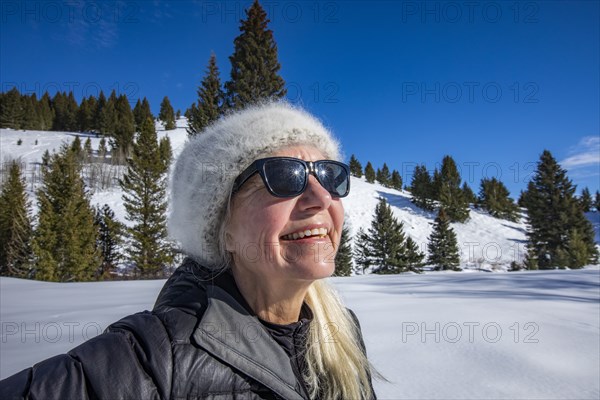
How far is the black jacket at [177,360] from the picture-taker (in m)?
0.84

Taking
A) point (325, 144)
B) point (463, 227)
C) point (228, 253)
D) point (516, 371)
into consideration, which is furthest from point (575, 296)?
point (463, 227)

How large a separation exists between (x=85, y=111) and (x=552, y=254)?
84.8m

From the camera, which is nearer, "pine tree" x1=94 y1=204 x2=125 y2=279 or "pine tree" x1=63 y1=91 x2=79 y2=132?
"pine tree" x1=94 y1=204 x2=125 y2=279

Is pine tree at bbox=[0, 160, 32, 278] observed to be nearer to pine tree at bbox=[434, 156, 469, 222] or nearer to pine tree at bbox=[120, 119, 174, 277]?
pine tree at bbox=[120, 119, 174, 277]

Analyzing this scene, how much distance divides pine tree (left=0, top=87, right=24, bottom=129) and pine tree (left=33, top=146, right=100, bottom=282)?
56.7 metres

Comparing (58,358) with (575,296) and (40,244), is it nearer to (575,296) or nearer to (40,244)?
(575,296)

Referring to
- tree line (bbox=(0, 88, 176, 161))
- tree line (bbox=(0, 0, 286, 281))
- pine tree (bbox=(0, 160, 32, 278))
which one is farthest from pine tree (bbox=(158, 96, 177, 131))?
pine tree (bbox=(0, 160, 32, 278))

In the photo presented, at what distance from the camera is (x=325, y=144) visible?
1.88 metres

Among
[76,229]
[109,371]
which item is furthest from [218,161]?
[76,229]

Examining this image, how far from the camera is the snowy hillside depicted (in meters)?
31.1

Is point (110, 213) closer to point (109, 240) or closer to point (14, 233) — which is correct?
point (109, 240)

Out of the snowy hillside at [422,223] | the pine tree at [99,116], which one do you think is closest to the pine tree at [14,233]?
the snowy hillside at [422,223]

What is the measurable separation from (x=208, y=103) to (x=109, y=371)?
17.4 meters

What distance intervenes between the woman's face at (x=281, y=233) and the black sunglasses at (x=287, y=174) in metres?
0.03
